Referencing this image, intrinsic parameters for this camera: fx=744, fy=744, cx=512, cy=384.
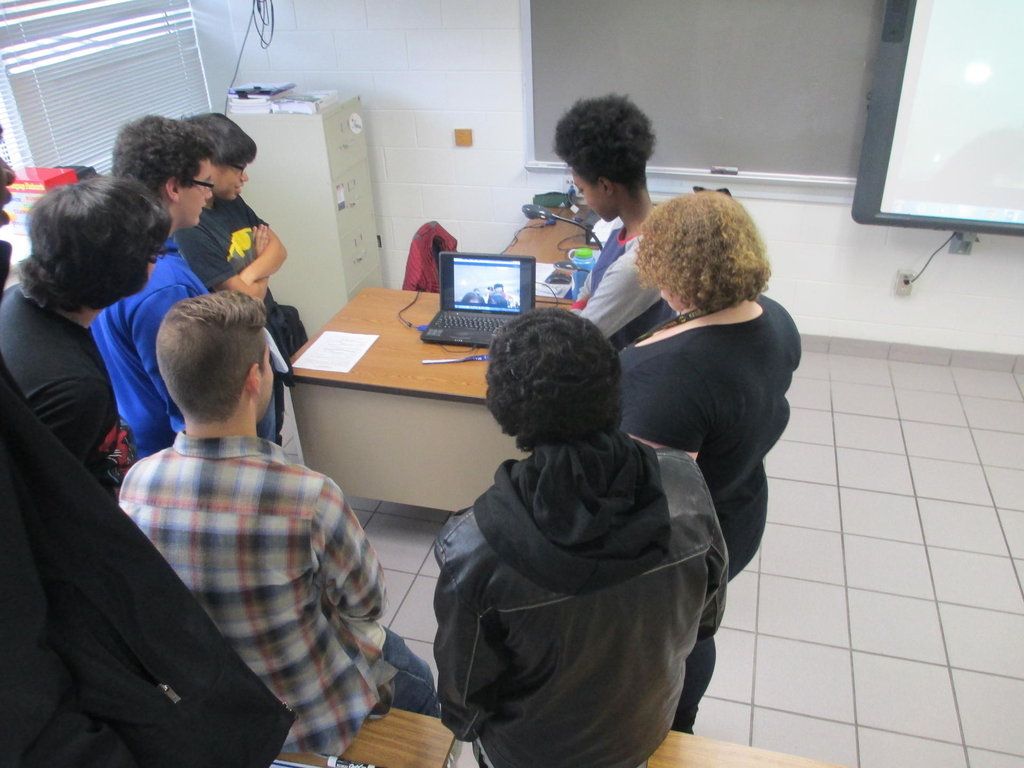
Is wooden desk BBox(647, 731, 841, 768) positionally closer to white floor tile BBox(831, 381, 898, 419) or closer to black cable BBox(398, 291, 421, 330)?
black cable BBox(398, 291, 421, 330)

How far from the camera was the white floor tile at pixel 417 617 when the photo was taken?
8.11 ft

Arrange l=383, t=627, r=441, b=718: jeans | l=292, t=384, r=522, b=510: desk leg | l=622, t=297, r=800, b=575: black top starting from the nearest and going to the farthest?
l=622, t=297, r=800, b=575: black top < l=383, t=627, r=441, b=718: jeans < l=292, t=384, r=522, b=510: desk leg

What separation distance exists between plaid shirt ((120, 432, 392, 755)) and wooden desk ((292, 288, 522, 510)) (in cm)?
113

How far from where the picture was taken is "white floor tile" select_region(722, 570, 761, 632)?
2494 mm

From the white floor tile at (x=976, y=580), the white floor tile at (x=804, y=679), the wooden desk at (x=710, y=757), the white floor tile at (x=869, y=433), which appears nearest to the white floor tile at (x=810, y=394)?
the white floor tile at (x=869, y=433)

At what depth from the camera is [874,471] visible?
3160 mm

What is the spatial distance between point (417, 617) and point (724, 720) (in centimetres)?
103

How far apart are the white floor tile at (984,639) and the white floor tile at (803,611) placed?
12.8 inches

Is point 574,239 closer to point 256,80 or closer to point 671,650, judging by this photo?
point 256,80

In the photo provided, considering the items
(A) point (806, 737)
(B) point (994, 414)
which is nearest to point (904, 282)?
(B) point (994, 414)

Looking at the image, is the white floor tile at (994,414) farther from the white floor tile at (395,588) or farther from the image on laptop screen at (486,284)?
the white floor tile at (395,588)

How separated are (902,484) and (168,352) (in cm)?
289

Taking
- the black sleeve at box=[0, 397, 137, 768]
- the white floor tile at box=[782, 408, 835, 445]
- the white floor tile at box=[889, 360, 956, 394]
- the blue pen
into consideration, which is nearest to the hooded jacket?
the black sleeve at box=[0, 397, 137, 768]

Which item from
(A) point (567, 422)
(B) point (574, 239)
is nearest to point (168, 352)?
(A) point (567, 422)
